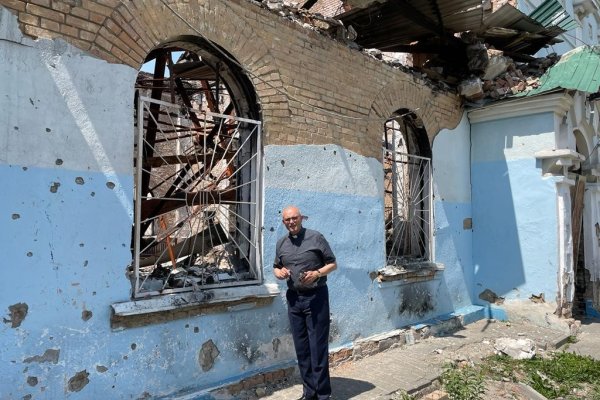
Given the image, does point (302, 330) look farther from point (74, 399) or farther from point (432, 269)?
point (432, 269)

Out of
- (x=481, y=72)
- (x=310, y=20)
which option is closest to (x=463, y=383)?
(x=310, y=20)

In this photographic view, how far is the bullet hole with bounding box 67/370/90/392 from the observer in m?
2.84

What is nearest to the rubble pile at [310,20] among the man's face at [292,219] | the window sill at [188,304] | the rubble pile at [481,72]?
the rubble pile at [481,72]

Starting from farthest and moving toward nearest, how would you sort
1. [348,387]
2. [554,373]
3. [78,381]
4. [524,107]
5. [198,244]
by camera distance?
[524,107] < [198,244] < [554,373] < [348,387] < [78,381]

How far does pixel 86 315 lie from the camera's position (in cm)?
292

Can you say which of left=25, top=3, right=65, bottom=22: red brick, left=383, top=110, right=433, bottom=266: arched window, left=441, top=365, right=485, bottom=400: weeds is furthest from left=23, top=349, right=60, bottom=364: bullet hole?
left=383, top=110, right=433, bottom=266: arched window

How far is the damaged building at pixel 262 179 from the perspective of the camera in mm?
2801

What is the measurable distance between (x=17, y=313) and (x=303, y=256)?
1.92m

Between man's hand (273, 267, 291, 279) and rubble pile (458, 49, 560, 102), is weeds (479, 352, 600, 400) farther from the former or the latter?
rubble pile (458, 49, 560, 102)

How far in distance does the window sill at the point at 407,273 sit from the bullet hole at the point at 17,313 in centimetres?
355

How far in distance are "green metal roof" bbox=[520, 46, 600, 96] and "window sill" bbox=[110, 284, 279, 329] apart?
5.10 metres

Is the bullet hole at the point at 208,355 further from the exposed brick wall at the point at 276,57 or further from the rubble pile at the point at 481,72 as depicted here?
the rubble pile at the point at 481,72

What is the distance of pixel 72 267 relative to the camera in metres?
2.88

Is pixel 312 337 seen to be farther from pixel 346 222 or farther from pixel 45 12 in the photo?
A: pixel 45 12
